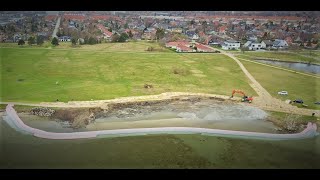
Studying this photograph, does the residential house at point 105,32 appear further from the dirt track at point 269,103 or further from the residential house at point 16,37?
the dirt track at point 269,103

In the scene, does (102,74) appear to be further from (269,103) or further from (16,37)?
(269,103)

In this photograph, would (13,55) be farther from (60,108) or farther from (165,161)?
(165,161)

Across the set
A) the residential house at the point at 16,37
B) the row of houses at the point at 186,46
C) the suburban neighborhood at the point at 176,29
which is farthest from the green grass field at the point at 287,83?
the residential house at the point at 16,37

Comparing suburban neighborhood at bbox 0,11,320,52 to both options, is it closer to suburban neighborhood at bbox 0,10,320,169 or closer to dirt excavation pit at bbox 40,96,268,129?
suburban neighborhood at bbox 0,10,320,169

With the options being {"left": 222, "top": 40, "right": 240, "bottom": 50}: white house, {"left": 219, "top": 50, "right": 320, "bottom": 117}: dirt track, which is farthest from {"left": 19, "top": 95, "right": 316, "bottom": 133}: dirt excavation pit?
{"left": 222, "top": 40, "right": 240, "bottom": 50}: white house
